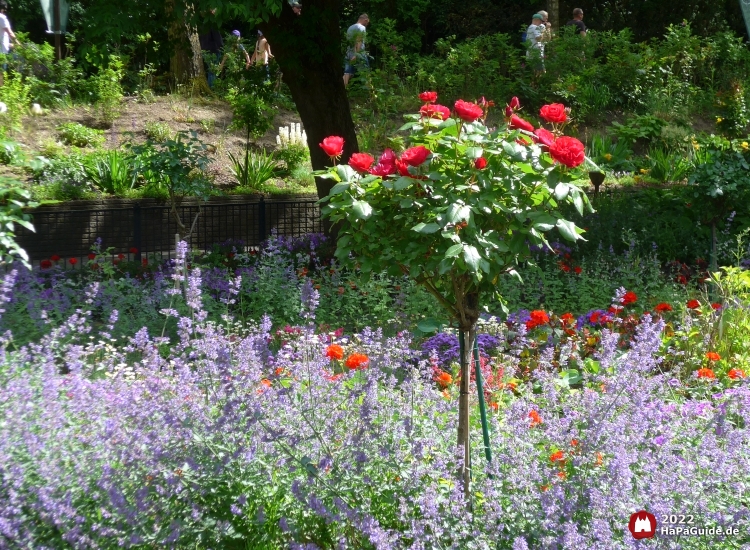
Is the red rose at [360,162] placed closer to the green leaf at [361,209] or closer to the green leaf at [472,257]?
the green leaf at [361,209]

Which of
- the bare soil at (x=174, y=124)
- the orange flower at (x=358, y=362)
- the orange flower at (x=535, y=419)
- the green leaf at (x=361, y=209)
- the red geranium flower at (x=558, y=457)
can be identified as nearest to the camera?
the green leaf at (x=361, y=209)

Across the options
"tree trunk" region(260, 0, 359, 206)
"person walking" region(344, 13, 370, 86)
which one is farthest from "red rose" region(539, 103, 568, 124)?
"person walking" region(344, 13, 370, 86)

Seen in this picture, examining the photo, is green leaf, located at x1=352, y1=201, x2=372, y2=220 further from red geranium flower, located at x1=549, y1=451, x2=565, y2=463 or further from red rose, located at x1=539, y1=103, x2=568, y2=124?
red geranium flower, located at x1=549, y1=451, x2=565, y2=463

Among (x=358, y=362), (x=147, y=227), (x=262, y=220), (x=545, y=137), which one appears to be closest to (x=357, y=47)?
(x=262, y=220)

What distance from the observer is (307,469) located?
3098 millimetres

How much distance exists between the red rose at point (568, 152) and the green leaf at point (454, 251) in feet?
1.52

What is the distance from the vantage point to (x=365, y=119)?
1619 centimetres

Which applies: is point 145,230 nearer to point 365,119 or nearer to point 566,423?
point 365,119

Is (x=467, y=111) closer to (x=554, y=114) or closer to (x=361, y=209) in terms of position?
(x=554, y=114)

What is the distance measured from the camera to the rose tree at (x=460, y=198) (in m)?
Answer: 3.09

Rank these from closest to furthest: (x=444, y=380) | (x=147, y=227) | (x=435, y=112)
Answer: (x=435, y=112)
(x=444, y=380)
(x=147, y=227)

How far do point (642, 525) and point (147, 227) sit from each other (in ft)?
28.2

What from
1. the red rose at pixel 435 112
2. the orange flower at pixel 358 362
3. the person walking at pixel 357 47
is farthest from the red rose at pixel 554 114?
the person walking at pixel 357 47

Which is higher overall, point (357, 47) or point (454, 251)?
point (357, 47)
